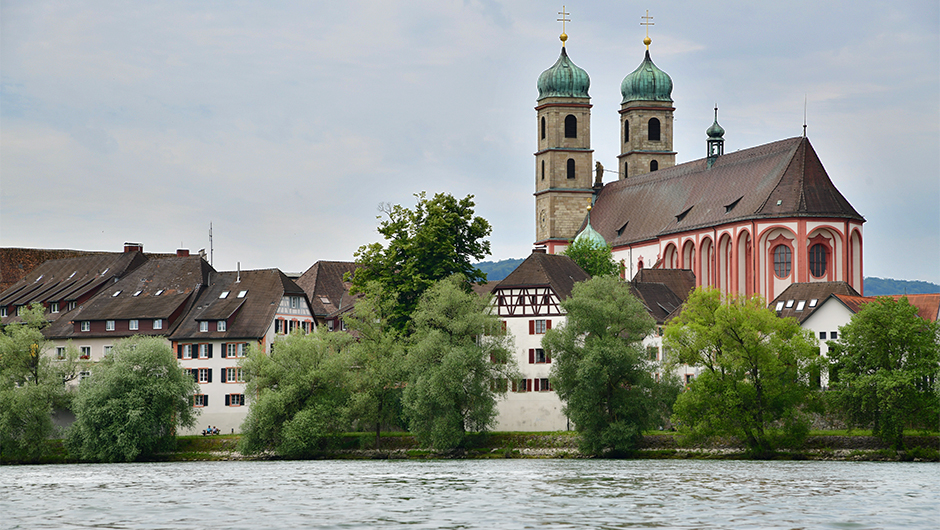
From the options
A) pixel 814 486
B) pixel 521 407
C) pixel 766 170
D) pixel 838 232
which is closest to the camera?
pixel 814 486

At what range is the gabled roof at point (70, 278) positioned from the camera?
85.0 m

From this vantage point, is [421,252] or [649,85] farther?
[649,85]

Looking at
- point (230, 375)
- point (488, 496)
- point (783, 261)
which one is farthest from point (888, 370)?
point (230, 375)

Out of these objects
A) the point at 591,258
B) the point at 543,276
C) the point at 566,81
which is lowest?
the point at 543,276

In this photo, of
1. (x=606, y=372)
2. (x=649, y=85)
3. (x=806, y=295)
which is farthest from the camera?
(x=649, y=85)

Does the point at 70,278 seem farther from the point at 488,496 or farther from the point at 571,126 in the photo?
the point at 488,496

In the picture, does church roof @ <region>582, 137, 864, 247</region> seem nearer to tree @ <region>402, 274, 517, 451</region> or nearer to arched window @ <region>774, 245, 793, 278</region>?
arched window @ <region>774, 245, 793, 278</region>

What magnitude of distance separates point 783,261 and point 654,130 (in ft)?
130

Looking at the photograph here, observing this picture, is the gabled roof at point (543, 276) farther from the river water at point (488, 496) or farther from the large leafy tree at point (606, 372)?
the river water at point (488, 496)

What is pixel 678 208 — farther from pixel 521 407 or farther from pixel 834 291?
pixel 521 407

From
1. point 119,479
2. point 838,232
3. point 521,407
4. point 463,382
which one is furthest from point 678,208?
point 119,479

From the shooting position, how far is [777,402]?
192 feet

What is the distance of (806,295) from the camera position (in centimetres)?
7881

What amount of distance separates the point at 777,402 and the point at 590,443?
824cm
